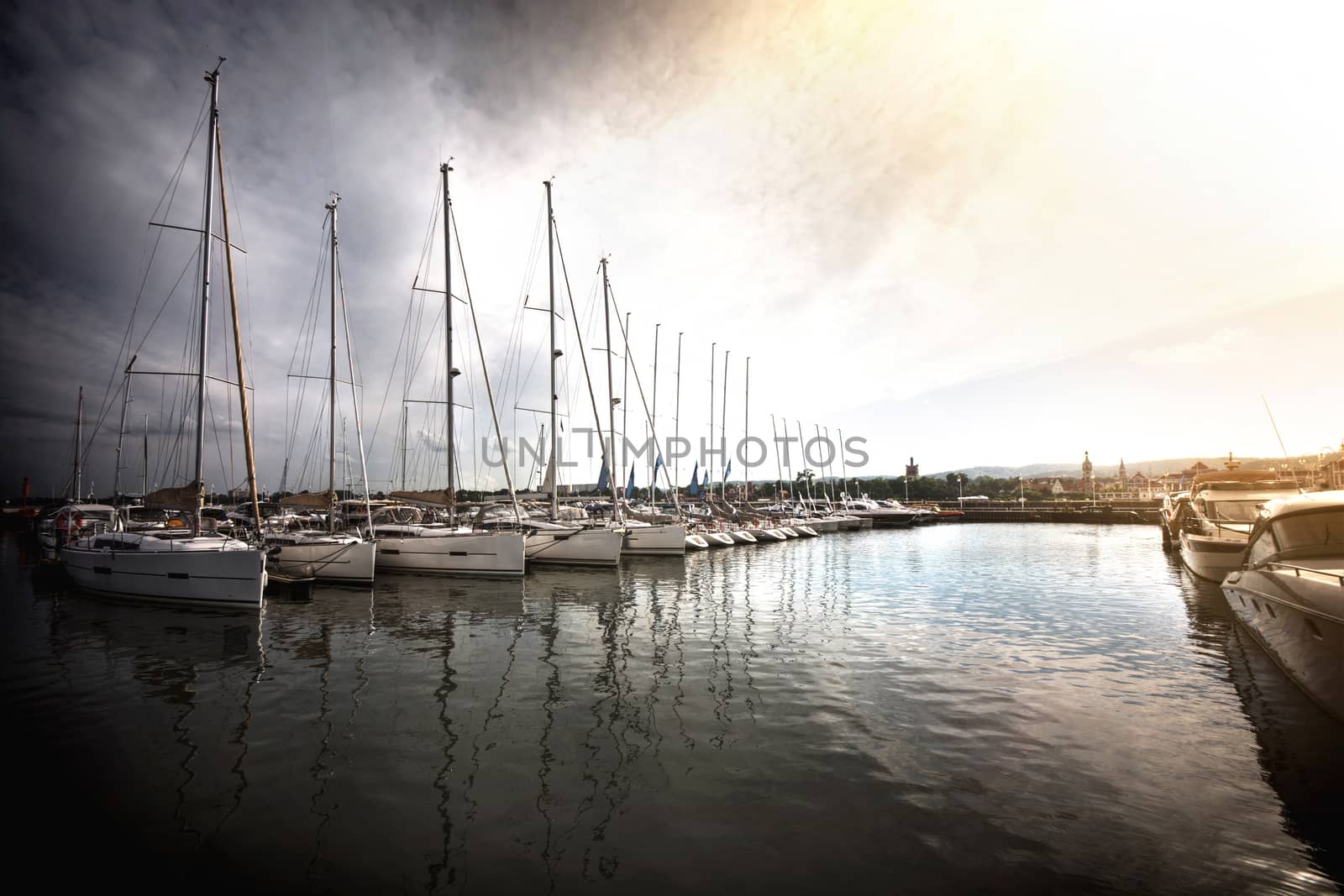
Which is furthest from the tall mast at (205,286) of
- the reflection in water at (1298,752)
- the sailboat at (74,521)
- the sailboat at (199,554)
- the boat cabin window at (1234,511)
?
the boat cabin window at (1234,511)

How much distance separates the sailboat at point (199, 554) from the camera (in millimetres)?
18328

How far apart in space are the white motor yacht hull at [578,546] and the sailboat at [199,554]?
1355 centimetres

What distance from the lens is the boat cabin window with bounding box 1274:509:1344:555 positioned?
10.2 m

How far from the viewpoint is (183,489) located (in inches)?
778

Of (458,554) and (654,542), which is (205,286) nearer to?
(458,554)

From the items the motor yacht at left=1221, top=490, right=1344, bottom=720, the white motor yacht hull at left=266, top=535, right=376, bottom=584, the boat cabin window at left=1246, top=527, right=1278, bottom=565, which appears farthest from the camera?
the white motor yacht hull at left=266, top=535, right=376, bottom=584

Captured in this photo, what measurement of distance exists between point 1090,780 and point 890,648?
694 centimetres

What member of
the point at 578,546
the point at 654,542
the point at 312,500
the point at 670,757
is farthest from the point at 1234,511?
the point at 312,500

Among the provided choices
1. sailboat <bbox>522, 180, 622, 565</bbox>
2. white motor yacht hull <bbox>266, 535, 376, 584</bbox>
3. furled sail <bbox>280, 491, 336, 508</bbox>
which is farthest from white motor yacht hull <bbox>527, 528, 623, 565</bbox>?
furled sail <bbox>280, 491, 336, 508</bbox>

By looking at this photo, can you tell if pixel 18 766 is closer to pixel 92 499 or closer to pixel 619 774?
pixel 619 774

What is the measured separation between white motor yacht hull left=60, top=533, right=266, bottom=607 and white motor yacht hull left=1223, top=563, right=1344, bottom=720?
25069 millimetres

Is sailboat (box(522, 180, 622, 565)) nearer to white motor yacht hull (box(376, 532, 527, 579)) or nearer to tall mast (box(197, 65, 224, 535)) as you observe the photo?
white motor yacht hull (box(376, 532, 527, 579))

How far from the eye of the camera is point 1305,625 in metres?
8.70

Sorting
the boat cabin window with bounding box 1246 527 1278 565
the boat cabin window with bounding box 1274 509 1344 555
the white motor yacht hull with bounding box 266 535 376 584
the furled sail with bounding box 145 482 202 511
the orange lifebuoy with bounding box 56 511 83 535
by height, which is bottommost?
the white motor yacht hull with bounding box 266 535 376 584
